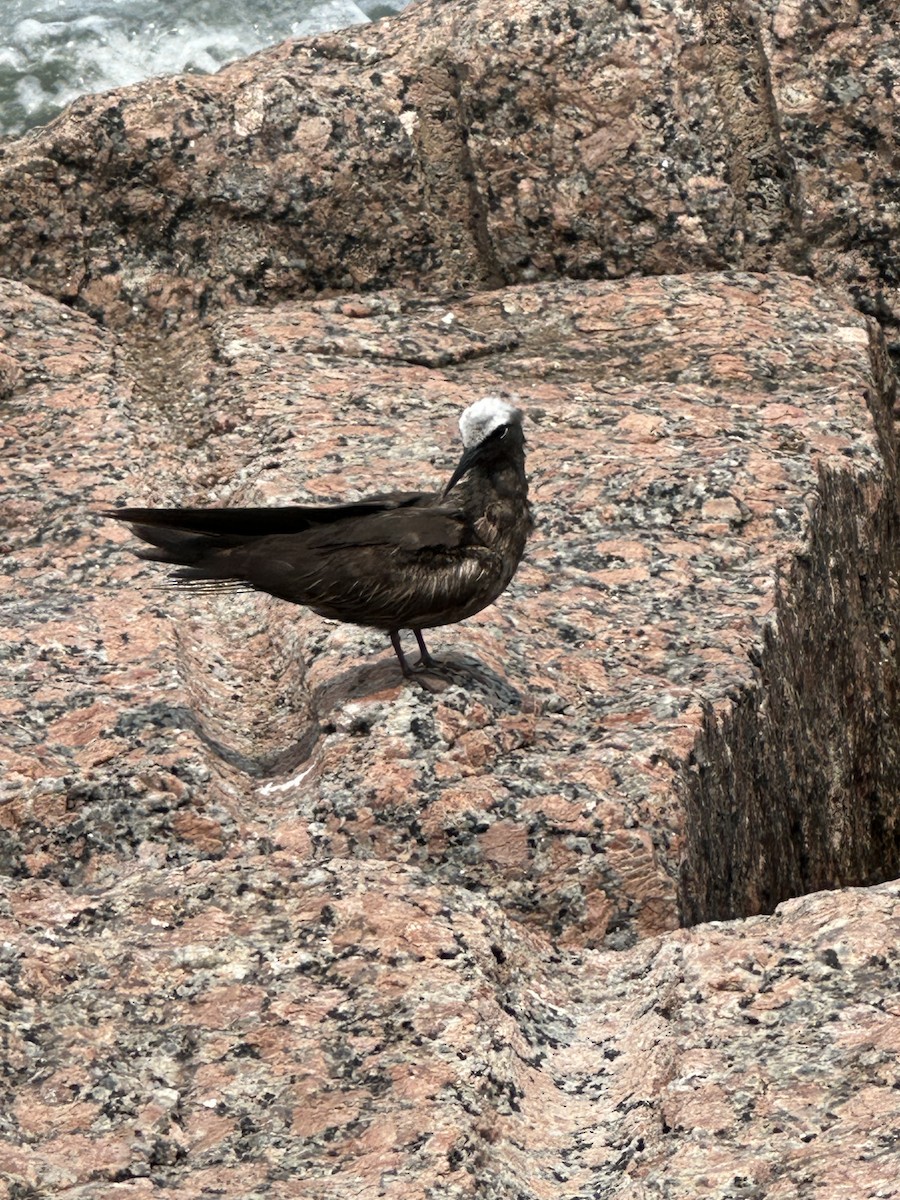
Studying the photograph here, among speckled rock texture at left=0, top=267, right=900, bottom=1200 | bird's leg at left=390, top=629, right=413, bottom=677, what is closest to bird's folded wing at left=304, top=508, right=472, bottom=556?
bird's leg at left=390, top=629, right=413, bottom=677

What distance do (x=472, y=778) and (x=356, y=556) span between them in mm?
895

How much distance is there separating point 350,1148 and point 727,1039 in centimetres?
96

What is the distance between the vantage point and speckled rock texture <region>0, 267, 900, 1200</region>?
405 centimetres

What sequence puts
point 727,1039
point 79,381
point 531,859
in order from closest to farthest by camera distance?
point 727,1039 → point 531,859 → point 79,381

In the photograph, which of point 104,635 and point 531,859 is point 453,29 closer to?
point 104,635

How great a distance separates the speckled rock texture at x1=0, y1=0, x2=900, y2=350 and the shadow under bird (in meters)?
2.74

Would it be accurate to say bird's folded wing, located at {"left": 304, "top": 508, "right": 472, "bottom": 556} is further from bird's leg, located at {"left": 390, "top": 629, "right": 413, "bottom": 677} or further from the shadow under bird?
bird's leg, located at {"left": 390, "top": 629, "right": 413, "bottom": 677}

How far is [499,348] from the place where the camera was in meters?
8.24

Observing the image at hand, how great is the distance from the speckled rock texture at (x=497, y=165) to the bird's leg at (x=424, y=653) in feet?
9.83

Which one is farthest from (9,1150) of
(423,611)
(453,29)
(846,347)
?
(453,29)

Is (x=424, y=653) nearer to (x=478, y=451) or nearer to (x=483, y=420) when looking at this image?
(x=478, y=451)

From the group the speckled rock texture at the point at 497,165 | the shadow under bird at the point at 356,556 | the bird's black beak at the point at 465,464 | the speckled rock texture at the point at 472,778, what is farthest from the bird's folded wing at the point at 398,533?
the speckled rock texture at the point at 497,165

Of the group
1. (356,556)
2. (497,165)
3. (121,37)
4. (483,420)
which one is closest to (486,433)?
(483,420)

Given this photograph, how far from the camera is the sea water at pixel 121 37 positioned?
18.2 metres
